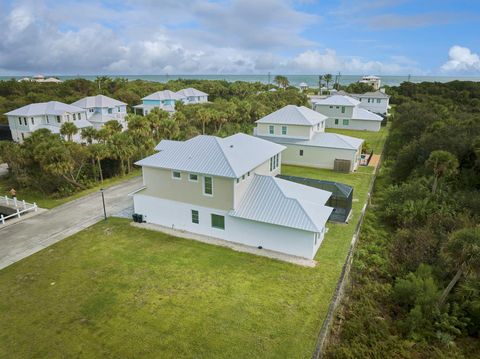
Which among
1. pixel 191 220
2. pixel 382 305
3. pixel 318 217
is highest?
pixel 318 217

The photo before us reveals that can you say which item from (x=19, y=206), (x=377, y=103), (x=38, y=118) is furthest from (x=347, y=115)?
(x=19, y=206)

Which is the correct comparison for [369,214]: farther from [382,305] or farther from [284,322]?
[284,322]

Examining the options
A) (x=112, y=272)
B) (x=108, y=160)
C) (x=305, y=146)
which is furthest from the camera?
(x=305, y=146)

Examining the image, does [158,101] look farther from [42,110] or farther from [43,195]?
[43,195]

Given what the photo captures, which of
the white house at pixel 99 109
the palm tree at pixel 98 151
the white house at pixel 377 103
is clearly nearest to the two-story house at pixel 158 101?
the white house at pixel 99 109

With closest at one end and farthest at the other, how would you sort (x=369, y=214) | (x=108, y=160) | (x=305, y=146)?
(x=369, y=214)
(x=108, y=160)
(x=305, y=146)

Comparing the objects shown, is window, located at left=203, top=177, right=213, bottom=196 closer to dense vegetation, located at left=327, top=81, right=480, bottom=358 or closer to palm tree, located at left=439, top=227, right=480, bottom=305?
dense vegetation, located at left=327, top=81, right=480, bottom=358

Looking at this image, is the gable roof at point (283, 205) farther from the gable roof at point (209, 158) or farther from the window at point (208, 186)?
the window at point (208, 186)

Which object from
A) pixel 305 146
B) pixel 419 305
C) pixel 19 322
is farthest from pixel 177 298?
pixel 305 146

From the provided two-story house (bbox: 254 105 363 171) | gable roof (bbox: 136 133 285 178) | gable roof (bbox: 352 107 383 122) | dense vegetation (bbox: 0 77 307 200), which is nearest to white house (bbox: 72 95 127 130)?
dense vegetation (bbox: 0 77 307 200)
